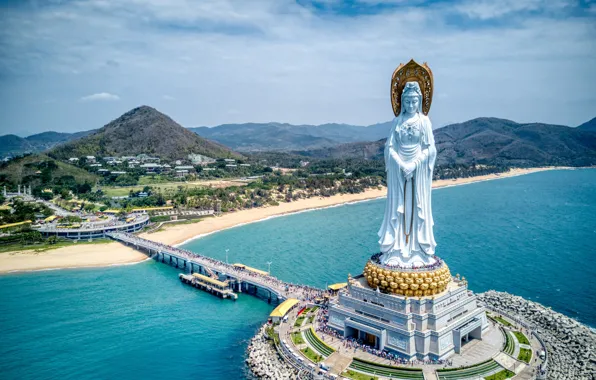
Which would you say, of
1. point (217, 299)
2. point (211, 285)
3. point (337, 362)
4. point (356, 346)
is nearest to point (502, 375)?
point (356, 346)

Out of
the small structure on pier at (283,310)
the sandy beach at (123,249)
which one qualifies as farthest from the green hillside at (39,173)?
the small structure on pier at (283,310)

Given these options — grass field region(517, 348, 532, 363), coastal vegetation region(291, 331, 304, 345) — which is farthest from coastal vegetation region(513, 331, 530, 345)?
coastal vegetation region(291, 331, 304, 345)

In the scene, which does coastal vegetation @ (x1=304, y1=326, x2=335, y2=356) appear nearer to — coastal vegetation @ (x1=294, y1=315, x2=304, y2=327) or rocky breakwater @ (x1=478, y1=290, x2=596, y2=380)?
coastal vegetation @ (x1=294, y1=315, x2=304, y2=327)

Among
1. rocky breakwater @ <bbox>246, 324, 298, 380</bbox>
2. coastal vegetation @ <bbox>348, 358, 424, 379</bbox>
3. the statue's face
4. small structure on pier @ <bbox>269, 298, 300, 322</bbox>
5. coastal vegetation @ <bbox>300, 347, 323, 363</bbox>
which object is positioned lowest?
rocky breakwater @ <bbox>246, 324, 298, 380</bbox>

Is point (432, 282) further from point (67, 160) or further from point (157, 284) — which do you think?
point (67, 160)

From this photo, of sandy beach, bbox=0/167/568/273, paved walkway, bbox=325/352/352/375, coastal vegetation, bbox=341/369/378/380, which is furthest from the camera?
sandy beach, bbox=0/167/568/273

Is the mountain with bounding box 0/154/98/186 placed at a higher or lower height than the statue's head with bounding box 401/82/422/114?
lower

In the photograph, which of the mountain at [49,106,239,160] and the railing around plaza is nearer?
the railing around plaza

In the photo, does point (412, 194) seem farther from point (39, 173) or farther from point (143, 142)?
point (143, 142)
